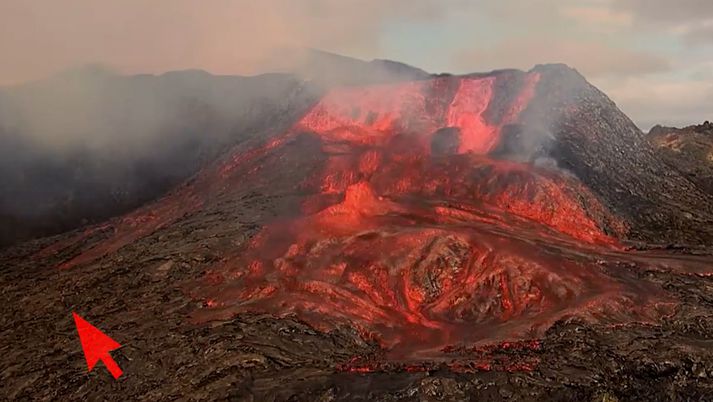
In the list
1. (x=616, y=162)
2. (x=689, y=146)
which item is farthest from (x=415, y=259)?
(x=689, y=146)

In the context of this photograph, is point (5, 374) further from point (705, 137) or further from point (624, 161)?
point (705, 137)

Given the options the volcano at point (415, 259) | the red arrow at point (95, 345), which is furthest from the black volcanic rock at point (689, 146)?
the red arrow at point (95, 345)

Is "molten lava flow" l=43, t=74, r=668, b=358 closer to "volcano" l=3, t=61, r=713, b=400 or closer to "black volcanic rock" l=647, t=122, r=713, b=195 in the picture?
"volcano" l=3, t=61, r=713, b=400

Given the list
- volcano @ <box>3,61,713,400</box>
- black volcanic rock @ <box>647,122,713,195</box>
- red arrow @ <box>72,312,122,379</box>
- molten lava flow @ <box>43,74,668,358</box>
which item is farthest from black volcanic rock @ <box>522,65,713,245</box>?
red arrow @ <box>72,312,122,379</box>

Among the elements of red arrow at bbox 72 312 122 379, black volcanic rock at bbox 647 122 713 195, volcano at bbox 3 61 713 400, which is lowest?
red arrow at bbox 72 312 122 379

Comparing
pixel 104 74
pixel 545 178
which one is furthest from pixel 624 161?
pixel 104 74

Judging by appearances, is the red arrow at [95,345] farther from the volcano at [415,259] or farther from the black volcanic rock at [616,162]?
the black volcanic rock at [616,162]

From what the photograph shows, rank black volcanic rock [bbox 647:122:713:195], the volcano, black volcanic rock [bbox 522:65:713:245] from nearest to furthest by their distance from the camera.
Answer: the volcano < black volcanic rock [bbox 522:65:713:245] < black volcanic rock [bbox 647:122:713:195]
